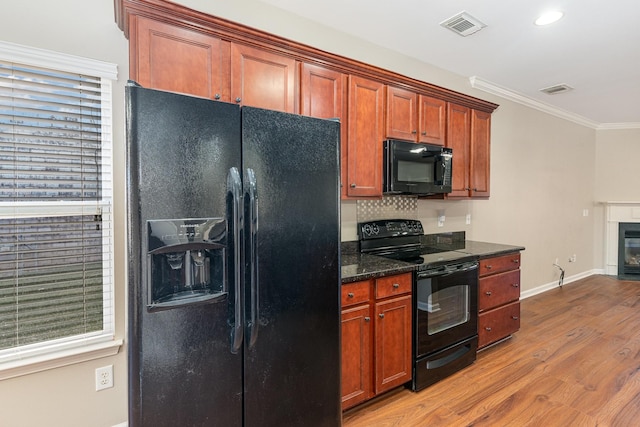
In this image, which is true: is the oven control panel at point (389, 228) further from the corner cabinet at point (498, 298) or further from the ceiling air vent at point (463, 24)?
the ceiling air vent at point (463, 24)

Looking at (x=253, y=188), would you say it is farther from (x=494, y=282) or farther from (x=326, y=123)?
(x=494, y=282)

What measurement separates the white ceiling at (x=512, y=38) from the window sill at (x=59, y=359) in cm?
243

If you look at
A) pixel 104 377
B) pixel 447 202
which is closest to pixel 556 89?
pixel 447 202

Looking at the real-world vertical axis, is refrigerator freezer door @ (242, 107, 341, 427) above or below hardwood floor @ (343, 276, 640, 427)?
above

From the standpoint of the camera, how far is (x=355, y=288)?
2.07m

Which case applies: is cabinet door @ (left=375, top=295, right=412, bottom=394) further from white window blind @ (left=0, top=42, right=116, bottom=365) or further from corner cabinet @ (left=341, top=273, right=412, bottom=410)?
Answer: white window blind @ (left=0, top=42, right=116, bottom=365)

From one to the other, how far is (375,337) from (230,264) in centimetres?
123

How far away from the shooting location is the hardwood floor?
2152 mm

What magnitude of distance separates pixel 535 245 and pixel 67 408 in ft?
17.3

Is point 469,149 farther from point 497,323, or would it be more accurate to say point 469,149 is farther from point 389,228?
point 497,323

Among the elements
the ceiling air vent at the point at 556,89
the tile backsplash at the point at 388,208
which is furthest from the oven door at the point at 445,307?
the ceiling air vent at the point at 556,89

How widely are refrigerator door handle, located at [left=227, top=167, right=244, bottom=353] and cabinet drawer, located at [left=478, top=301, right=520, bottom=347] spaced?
90.4 inches

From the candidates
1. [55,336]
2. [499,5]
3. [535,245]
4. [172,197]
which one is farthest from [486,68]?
[55,336]

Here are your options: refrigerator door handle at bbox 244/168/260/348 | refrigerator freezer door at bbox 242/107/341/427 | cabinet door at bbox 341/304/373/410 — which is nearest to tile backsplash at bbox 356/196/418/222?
cabinet door at bbox 341/304/373/410
